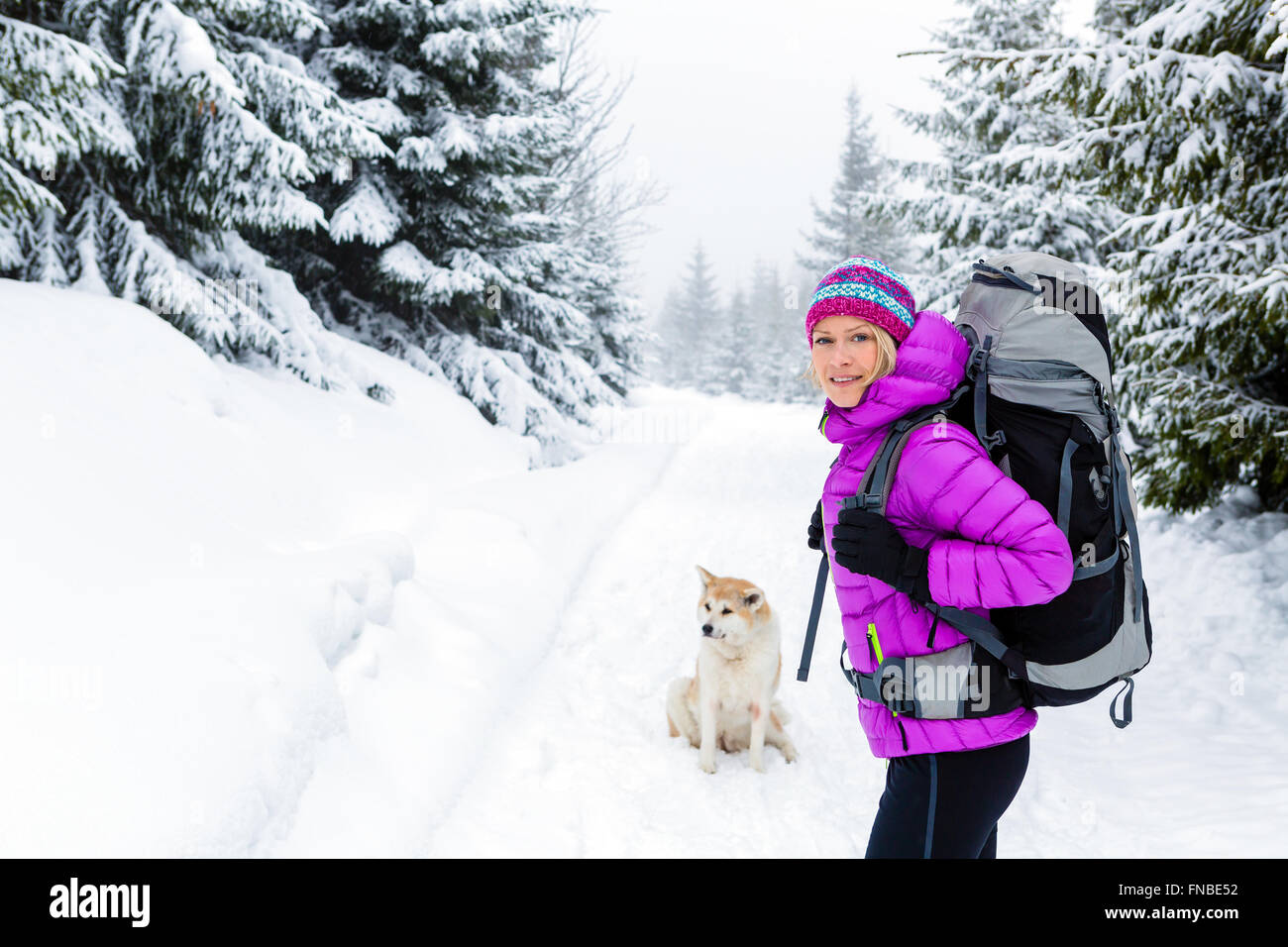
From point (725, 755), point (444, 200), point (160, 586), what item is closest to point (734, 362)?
point (444, 200)

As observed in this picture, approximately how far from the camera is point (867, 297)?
205 centimetres

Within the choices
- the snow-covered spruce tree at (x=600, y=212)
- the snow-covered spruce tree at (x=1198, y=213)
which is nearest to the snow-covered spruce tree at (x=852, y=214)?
the snow-covered spruce tree at (x=600, y=212)

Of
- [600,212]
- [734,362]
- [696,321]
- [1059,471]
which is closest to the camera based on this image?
[1059,471]

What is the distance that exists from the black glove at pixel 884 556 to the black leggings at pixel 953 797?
0.51 m

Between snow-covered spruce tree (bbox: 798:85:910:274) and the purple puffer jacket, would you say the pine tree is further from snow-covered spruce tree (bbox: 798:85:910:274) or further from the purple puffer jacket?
snow-covered spruce tree (bbox: 798:85:910:274)

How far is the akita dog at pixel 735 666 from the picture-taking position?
415 centimetres

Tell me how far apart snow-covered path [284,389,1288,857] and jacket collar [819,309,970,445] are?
104 inches

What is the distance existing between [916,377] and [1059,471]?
433 mm

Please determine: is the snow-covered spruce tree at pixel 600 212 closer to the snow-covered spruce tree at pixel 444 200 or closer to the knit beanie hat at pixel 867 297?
the snow-covered spruce tree at pixel 444 200

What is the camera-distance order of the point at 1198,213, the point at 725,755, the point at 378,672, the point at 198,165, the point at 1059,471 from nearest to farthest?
the point at 1059,471 < the point at 378,672 < the point at 725,755 < the point at 1198,213 < the point at 198,165

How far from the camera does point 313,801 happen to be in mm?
3295

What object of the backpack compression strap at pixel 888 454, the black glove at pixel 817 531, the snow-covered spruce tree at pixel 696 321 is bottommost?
the snow-covered spruce tree at pixel 696 321

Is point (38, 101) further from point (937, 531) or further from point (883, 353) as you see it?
→ point (937, 531)

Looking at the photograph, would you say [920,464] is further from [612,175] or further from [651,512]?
[612,175]
